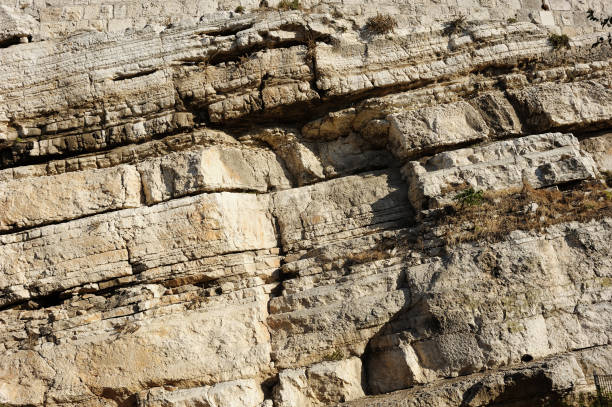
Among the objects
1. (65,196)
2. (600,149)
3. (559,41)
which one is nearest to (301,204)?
(65,196)

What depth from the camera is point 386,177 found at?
802 cm

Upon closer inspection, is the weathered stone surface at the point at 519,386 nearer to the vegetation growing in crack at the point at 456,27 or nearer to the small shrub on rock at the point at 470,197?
the small shrub on rock at the point at 470,197

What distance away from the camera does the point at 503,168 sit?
738 cm

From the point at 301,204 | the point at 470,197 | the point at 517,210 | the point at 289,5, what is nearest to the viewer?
the point at 517,210

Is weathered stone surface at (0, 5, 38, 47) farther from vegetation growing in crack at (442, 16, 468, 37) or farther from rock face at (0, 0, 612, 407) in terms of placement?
vegetation growing in crack at (442, 16, 468, 37)

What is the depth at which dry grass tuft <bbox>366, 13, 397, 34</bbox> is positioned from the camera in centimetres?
865

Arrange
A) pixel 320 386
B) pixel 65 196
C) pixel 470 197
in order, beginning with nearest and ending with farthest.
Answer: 1. pixel 320 386
2. pixel 470 197
3. pixel 65 196

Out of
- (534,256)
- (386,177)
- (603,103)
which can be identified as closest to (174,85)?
(386,177)

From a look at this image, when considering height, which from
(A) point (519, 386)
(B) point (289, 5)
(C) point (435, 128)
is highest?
(B) point (289, 5)

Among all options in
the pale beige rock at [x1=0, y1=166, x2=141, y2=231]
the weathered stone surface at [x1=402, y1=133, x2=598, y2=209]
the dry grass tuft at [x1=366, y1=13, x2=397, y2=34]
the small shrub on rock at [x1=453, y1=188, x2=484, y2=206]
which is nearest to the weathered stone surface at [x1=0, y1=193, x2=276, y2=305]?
the pale beige rock at [x1=0, y1=166, x2=141, y2=231]

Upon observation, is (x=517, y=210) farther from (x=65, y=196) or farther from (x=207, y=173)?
(x=65, y=196)

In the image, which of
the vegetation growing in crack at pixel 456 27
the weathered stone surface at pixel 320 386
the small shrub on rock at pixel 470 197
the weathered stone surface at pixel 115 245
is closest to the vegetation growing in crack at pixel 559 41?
the vegetation growing in crack at pixel 456 27

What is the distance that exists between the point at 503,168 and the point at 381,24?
3.21m

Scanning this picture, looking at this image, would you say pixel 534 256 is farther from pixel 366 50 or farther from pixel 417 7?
pixel 417 7
